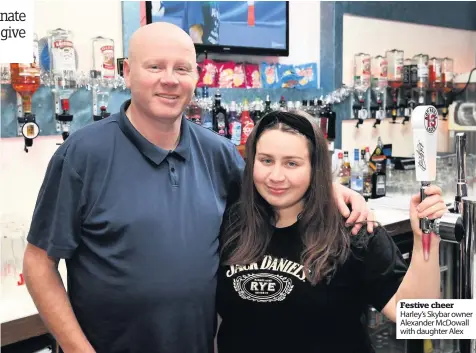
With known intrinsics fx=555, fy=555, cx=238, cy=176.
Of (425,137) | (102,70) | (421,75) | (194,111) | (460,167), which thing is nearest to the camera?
(425,137)

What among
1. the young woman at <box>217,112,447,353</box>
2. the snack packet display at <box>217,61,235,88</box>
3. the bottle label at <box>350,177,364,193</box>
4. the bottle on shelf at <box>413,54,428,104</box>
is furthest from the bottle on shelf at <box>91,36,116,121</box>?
the bottle on shelf at <box>413,54,428,104</box>

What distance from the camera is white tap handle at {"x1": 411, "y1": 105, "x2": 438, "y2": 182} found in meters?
1.11

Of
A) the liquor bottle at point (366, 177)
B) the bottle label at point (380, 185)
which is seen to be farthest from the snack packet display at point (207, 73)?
the bottle label at point (380, 185)

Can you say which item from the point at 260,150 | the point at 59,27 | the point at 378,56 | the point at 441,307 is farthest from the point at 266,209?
the point at 378,56

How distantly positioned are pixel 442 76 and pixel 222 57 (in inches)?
96.6

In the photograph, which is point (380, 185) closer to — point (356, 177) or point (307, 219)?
point (356, 177)

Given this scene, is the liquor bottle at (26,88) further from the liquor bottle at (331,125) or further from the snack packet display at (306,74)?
the liquor bottle at (331,125)

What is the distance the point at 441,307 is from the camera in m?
1.16

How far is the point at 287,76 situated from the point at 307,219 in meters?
2.46

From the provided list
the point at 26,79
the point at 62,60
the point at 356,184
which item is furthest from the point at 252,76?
the point at 26,79

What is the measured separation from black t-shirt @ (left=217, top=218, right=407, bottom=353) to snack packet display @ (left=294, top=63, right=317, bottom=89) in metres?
2.58

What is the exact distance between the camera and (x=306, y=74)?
13.6 feet

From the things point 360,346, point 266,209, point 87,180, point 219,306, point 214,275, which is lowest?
point 360,346

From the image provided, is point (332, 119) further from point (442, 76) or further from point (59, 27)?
point (59, 27)
